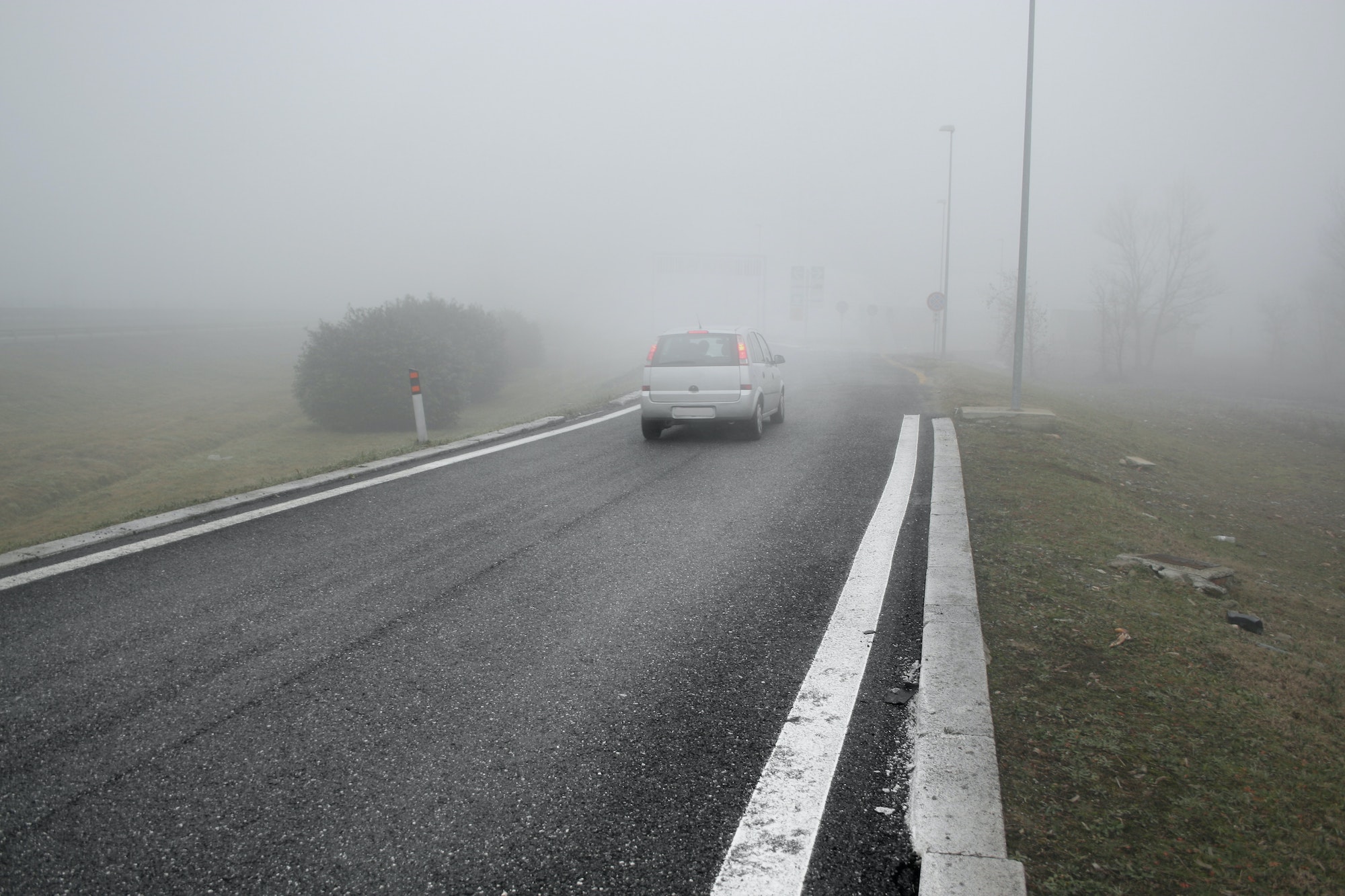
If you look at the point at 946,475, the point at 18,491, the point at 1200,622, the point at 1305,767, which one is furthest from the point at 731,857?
the point at 18,491

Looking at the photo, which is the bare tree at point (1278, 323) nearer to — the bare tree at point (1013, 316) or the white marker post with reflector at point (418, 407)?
the bare tree at point (1013, 316)

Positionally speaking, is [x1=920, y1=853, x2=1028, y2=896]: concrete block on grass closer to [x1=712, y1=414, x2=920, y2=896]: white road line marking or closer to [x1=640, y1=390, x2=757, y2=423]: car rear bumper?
[x1=712, y1=414, x2=920, y2=896]: white road line marking

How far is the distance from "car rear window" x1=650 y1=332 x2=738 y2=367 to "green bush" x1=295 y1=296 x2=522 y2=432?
13433mm

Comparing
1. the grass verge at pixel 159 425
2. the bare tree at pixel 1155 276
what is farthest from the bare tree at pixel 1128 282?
the grass verge at pixel 159 425

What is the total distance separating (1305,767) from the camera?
2.69 m

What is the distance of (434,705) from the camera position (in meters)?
3.18

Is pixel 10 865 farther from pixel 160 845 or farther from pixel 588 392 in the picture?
pixel 588 392

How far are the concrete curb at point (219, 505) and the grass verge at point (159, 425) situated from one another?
37 centimetres

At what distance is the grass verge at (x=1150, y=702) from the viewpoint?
2.22 metres

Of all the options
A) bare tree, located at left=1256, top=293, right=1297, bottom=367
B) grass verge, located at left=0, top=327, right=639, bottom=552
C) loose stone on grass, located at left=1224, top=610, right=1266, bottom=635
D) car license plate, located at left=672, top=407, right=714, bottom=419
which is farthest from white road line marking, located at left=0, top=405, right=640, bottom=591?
bare tree, located at left=1256, top=293, right=1297, bottom=367

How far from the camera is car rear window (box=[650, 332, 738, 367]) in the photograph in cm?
1024

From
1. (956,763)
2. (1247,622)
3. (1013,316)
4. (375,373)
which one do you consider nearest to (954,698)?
(956,763)

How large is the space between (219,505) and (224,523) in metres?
0.56

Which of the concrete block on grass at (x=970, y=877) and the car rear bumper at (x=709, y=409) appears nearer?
the concrete block on grass at (x=970, y=877)
